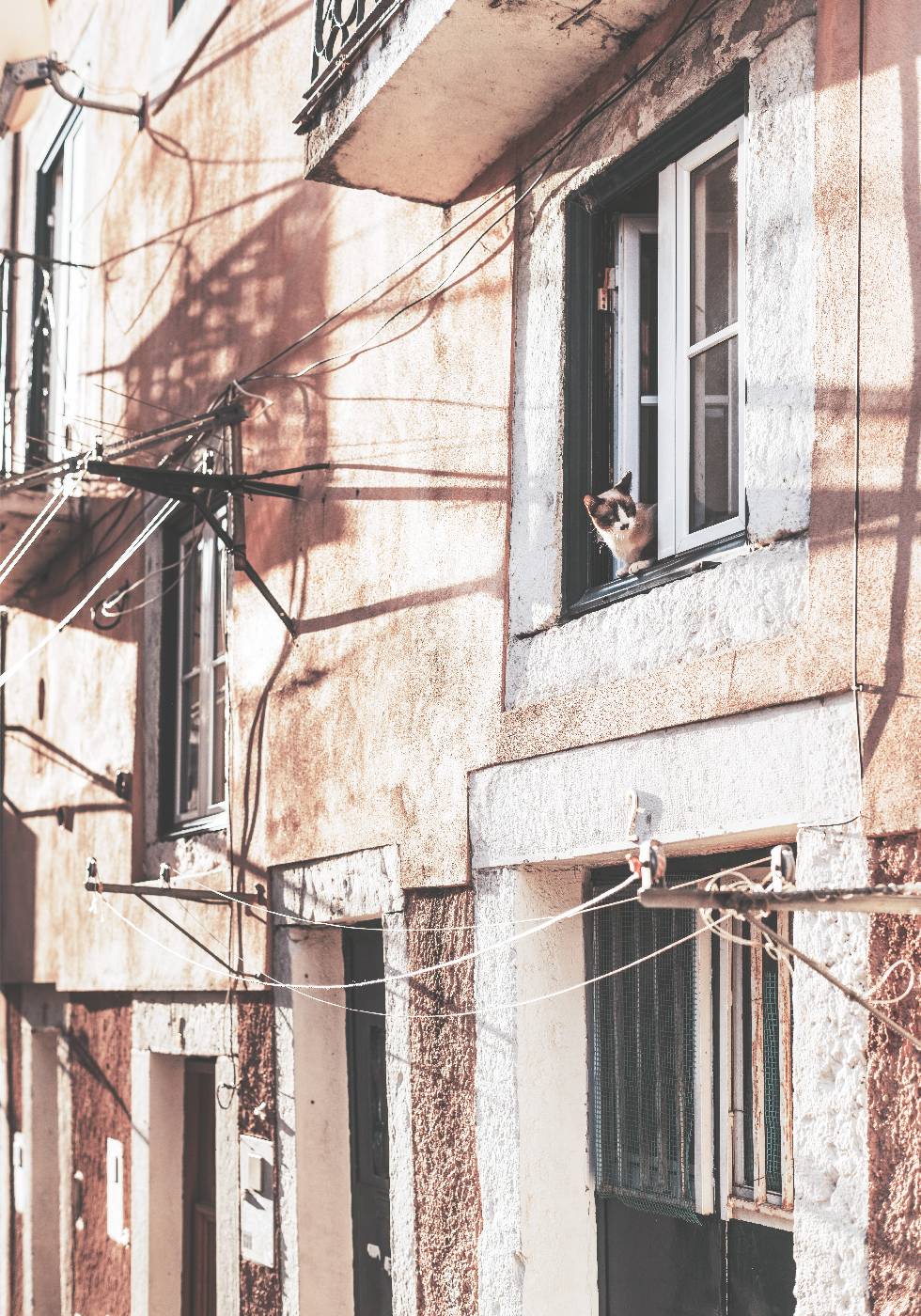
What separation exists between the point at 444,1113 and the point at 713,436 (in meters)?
2.63

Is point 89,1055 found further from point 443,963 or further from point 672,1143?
point 672,1143

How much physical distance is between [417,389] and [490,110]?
1.17 meters

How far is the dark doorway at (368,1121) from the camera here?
6.90 m

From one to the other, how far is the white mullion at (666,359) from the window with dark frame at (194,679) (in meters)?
3.89

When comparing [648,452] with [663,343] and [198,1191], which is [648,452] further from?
[198,1191]

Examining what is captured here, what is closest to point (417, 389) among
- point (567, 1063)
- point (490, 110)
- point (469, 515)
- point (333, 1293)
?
point (469, 515)

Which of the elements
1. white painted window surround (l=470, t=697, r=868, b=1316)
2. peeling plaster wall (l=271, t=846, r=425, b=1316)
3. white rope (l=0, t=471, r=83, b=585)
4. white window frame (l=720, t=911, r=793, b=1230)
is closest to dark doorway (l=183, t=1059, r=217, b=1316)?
peeling plaster wall (l=271, t=846, r=425, b=1316)

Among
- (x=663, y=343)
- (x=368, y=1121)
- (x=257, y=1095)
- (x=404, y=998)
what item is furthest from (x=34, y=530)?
(x=663, y=343)

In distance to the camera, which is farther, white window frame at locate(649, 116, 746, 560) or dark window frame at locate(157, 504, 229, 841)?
dark window frame at locate(157, 504, 229, 841)

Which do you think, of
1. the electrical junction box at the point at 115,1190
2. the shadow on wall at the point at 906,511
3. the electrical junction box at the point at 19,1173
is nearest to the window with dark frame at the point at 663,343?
the shadow on wall at the point at 906,511

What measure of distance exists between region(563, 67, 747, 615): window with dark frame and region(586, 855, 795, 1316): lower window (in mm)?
1079

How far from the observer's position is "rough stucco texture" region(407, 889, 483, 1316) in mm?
5715

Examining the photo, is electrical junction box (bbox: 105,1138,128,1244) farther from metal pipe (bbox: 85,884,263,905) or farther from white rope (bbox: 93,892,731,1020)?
metal pipe (bbox: 85,884,263,905)

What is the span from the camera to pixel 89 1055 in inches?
408
